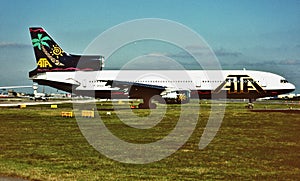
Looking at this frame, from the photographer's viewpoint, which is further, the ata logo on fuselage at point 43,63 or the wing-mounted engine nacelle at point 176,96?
the ata logo on fuselage at point 43,63

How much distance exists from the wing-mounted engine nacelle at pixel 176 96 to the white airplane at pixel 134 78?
16 cm

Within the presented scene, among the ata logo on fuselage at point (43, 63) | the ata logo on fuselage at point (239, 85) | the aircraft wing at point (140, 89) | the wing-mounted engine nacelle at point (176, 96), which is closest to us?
the aircraft wing at point (140, 89)

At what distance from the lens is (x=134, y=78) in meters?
61.3

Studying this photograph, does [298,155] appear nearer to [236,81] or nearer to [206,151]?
[206,151]

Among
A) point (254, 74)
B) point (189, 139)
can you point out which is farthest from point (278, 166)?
point (254, 74)

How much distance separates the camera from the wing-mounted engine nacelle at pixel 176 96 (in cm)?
5481

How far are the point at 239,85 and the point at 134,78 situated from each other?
1391cm

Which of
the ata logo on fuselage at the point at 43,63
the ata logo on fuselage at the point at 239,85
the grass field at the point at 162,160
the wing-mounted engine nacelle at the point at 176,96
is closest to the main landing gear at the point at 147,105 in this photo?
the wing-mounted engine nacelle at the point at 176,96

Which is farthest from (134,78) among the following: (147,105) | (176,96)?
(147,105)

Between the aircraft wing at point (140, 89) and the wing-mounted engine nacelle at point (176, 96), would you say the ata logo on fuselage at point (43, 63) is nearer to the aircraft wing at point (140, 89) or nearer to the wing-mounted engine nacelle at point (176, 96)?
the aircraft wing at point (140, 89)

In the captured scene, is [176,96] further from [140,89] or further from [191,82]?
[191,82]

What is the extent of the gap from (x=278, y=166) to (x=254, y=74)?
47.1 m

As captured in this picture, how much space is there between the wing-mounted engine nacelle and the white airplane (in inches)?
6.3

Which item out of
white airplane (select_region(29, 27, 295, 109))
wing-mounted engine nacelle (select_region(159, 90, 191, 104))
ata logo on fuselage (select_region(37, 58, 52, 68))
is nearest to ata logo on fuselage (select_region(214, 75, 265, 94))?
white airplane (select_region(29, 27, 295, 109))
